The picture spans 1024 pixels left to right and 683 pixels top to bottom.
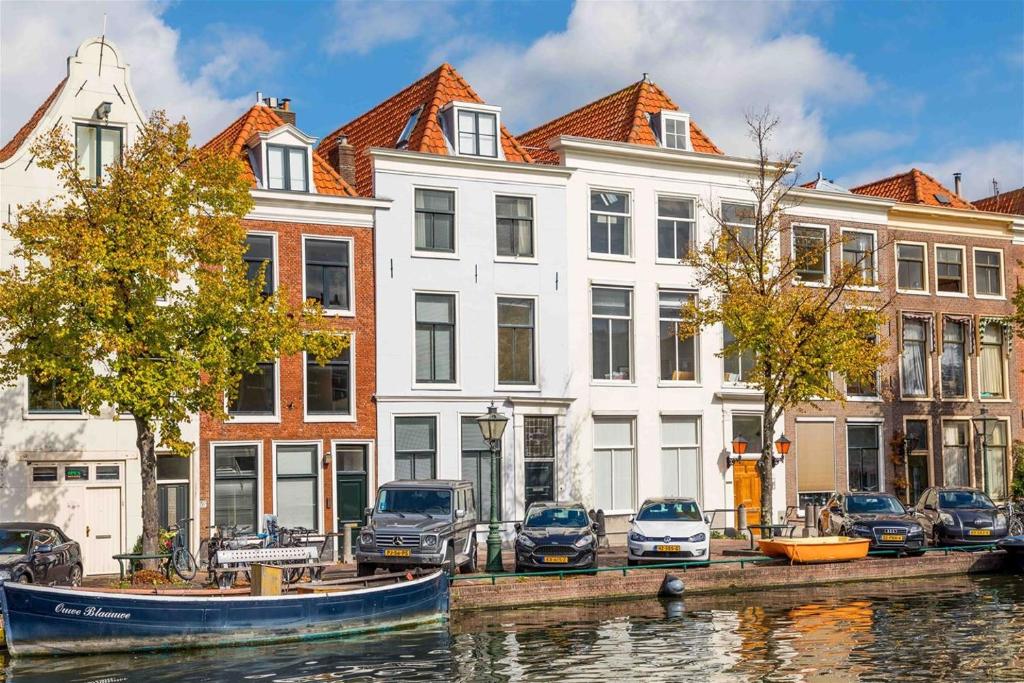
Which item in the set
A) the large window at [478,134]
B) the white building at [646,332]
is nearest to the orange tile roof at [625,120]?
the white building at [646,332]

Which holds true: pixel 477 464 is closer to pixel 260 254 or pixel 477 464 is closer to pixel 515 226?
pixel 515 226

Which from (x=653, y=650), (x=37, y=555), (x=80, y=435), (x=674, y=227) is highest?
(x=674, y=227)

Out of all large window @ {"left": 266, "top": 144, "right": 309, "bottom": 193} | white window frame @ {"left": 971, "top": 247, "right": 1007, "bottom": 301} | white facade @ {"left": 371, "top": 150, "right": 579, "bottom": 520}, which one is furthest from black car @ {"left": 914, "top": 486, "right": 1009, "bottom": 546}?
large window @ {"left": 266, "top": 144, "right": 309, "bottom": 193}

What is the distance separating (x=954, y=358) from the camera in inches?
1905

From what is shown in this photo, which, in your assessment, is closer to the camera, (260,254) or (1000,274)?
(260,254)

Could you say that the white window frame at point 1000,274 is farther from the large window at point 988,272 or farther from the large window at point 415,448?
the large window at point 415,448

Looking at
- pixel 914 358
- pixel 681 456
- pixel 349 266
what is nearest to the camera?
pixel 349 266

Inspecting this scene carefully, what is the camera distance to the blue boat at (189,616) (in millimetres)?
23422

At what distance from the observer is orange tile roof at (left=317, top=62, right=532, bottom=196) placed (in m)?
39.8

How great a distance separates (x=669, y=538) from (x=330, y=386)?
36.7 feet

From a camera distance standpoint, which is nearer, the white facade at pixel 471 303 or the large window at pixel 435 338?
the white facade at pixel 471 303

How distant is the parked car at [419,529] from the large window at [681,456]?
40.0 feet

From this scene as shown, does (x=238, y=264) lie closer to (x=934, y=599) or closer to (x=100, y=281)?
(x=100, y=281)

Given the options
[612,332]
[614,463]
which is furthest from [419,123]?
[614,463]
